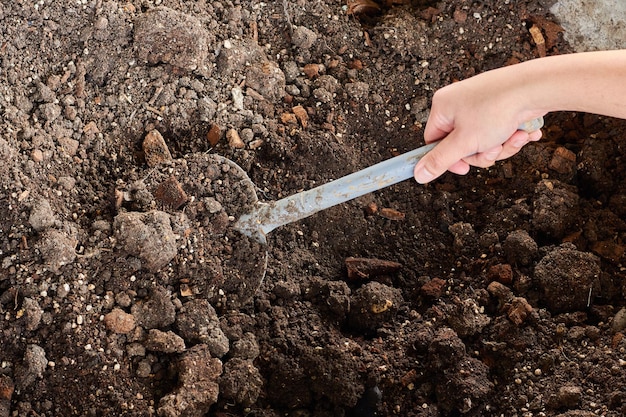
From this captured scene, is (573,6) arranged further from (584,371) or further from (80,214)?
(80,214)

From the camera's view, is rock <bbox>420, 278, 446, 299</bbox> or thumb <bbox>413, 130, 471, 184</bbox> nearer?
thumb <bbox>413, 130, 471, 184</bbox>

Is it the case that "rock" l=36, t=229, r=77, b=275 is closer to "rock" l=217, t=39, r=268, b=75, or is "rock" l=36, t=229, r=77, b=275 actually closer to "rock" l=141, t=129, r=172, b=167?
"rock" l=141, t=129, r=172, b=167

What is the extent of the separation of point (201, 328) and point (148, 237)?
29 cm

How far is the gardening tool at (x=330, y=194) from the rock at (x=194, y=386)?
396 mm

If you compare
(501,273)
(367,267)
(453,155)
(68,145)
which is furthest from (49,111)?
(501,273)

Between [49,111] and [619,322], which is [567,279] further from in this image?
[49,111]

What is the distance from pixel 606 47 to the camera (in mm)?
2455

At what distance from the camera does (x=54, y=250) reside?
1.88 m

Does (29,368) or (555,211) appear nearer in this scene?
(29,368)

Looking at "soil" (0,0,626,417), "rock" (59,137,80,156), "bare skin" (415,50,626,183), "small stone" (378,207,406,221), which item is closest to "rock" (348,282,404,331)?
"soil" (0,0,626,417)

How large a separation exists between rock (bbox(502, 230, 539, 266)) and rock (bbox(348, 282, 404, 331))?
0.36m

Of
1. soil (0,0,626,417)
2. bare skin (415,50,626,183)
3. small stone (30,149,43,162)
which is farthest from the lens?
small stone (30,149,43,162)

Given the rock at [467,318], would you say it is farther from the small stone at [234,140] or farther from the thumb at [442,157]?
the small stone at [234,140]

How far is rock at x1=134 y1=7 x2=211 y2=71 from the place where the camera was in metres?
2.18
